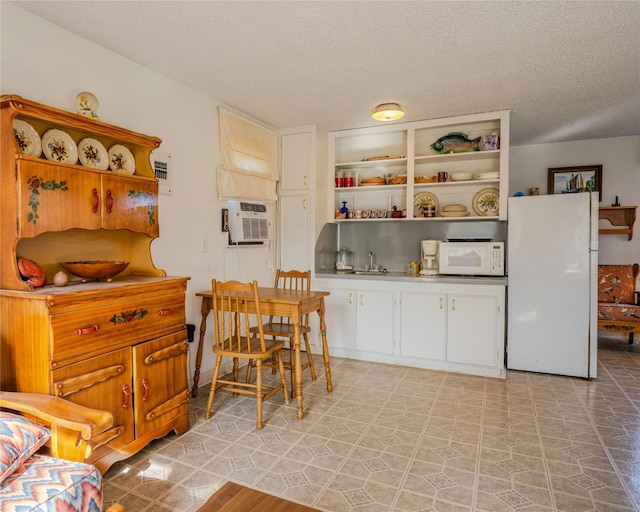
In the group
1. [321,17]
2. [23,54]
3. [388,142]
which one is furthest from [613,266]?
[23,54]

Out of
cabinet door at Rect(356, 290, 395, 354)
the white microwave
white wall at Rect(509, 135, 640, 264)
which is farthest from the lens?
white wall at Rect(509, 135, 640, 264)

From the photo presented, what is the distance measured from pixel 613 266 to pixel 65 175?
5.41 metres

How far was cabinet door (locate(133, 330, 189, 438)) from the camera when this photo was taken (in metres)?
2.15

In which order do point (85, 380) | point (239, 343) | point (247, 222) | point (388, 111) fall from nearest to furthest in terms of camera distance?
point (85, 380) → point (239, 343) → point (388, 111) → point (247, 222)

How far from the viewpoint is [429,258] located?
163 inches

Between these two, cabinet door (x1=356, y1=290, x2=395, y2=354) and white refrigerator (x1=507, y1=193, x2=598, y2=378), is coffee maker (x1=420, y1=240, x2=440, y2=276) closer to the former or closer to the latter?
cabinet door (x1=356, y1=290, x2=395, y2=354)

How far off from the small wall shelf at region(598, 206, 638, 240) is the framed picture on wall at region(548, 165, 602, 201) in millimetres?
199

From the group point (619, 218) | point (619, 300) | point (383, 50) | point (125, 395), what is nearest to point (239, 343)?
point (125, 395)

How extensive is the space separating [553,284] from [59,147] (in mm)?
3956

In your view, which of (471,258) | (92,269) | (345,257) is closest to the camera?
(92,269)

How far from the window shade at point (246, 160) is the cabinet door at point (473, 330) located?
2209 millimetres

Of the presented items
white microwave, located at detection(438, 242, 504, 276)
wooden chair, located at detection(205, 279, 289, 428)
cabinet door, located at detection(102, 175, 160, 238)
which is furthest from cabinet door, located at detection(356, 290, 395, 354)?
cabinet door, located at detection(102, 175, 160, 238)

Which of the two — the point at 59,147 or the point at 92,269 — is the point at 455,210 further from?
the point at 59,147

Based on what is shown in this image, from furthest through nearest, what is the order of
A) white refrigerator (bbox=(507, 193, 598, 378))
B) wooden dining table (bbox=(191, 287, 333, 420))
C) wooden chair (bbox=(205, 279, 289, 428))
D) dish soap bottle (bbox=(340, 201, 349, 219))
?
dish soap bottle (bbox=(340, 201, 349, 219)), white refrigerator (bbox=(507, 193, 598, 378)), wooden dining table (bbox=(191, 287, 333, 420)), wooden chair (bbox=(205, 279, 289, 428))
